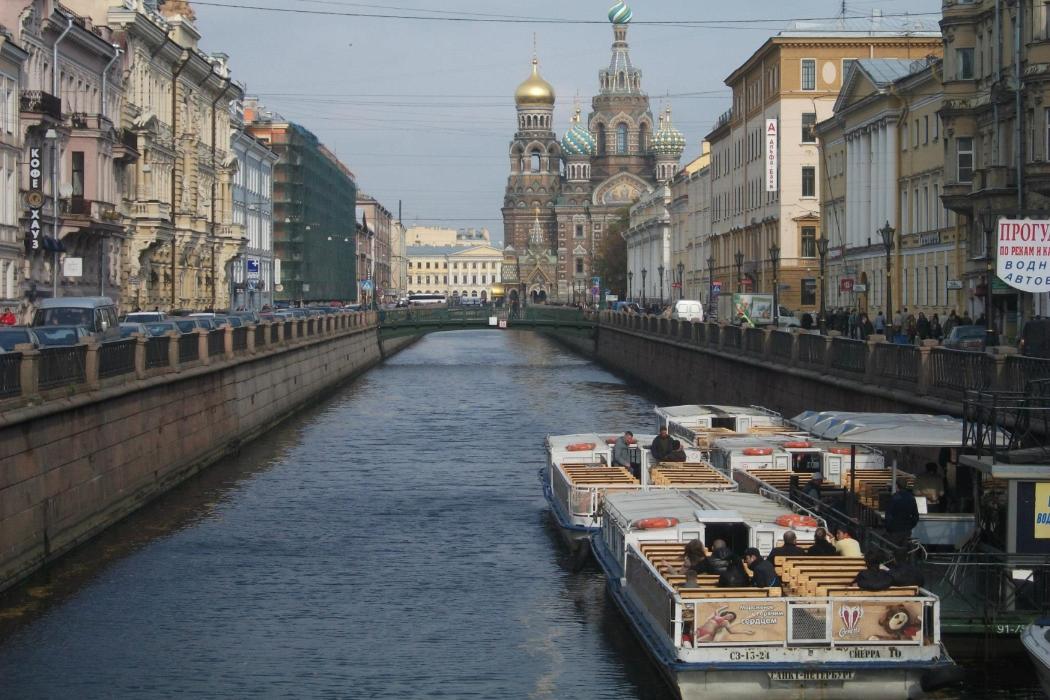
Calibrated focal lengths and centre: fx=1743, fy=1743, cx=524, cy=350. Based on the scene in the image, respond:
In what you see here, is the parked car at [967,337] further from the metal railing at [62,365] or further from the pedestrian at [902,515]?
the metal railing at [62,365]

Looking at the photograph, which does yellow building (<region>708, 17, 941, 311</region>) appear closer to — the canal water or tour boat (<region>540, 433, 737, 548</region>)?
the canal water

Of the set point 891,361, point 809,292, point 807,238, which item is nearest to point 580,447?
point 891,361

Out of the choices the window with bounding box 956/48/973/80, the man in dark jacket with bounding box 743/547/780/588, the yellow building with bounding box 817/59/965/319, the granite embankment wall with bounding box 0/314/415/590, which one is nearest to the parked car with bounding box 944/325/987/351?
the window with bounding box 956/48/973/80

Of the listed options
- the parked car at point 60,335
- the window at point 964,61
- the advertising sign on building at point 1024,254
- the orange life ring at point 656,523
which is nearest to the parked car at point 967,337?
the window at point 964,61

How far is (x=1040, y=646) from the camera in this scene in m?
17.2

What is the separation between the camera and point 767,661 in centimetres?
1877

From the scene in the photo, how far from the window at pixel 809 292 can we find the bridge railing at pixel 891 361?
1148 inches

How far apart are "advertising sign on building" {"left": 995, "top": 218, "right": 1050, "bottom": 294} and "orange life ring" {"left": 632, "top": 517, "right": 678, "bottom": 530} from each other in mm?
5445

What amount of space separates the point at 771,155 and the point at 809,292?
782 centimetres

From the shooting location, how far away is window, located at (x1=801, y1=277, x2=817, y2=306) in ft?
290

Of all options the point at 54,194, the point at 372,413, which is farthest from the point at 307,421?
the point at 54,194

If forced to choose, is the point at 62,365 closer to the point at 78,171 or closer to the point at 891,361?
the point at 891,361

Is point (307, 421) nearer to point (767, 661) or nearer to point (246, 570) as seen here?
Answer: point (246, 570)

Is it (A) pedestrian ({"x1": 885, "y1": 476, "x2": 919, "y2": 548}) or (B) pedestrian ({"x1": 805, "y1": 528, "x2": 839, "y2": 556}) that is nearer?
(B) pedestrian ({"x1": 805, "y1": 528, "x2": 839, "y2": 556})
